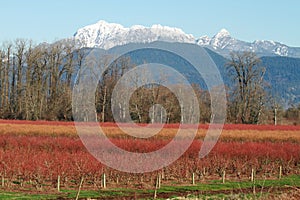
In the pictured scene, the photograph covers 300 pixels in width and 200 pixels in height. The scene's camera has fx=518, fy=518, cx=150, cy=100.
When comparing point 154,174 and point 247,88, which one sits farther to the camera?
point 247,88

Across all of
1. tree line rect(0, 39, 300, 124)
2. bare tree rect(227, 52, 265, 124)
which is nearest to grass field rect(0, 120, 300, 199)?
tree line rect(0, 39, 300, 124)

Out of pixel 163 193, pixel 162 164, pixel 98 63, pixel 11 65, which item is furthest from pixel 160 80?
pixel 163 193

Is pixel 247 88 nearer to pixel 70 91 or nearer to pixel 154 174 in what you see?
pixel 70 91

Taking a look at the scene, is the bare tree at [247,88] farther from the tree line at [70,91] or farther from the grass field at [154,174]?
the grass field at [154,174]

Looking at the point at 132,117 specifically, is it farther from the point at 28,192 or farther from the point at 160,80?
the point at 28,192

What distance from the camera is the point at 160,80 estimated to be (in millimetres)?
58938

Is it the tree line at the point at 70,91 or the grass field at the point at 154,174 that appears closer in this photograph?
the grass field at the point at 154,174

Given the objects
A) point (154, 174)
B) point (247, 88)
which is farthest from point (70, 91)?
point (154, 174)

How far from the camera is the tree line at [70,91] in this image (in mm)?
59938

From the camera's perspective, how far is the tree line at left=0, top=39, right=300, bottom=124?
197 feet

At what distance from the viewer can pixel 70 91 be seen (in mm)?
65375

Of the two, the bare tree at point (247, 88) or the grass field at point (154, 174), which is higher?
the bare tree at point (247, 88)

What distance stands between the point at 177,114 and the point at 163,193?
4352 centimetres

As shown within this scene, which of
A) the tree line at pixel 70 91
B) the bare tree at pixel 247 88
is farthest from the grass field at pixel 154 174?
the bare tree at pixel 247 88
